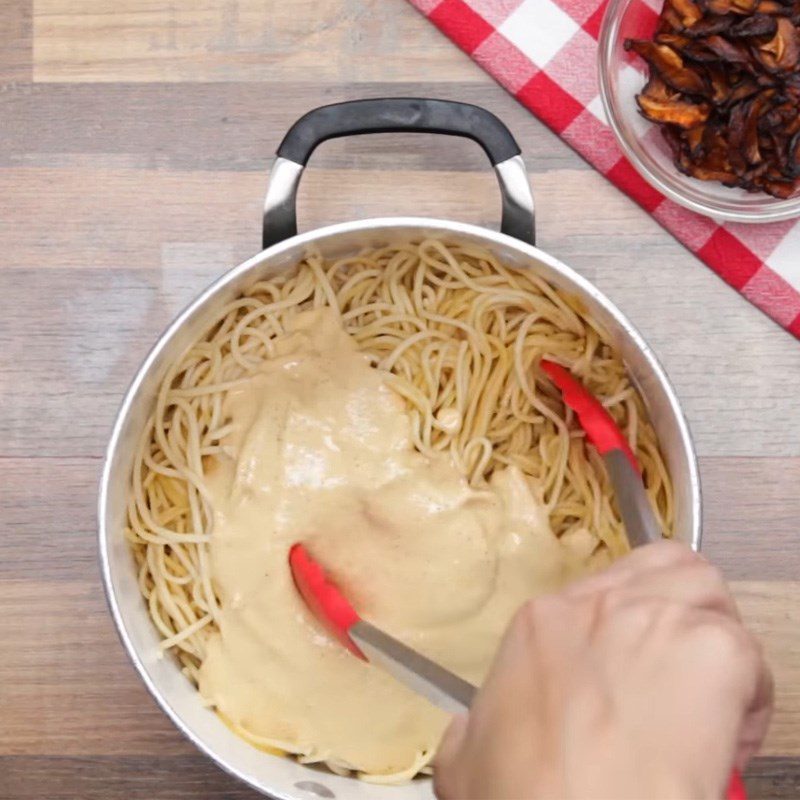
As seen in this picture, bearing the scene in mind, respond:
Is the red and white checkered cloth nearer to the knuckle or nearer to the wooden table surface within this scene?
the wooden table surface

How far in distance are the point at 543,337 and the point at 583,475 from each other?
13 centimetres

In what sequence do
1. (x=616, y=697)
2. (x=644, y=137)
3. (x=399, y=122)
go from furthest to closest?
1. (x=644, y=137)
2. (x=399, y=122)
3. (x=616, y=697)

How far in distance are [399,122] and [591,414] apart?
0.29 meters

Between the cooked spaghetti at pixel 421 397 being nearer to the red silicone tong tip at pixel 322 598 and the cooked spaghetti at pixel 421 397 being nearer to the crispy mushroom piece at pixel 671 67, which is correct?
the red silicone tong tip at pixel 322 598

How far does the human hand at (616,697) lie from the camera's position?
→ 506 millimetres

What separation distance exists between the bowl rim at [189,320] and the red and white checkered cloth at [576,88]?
0.66 feet

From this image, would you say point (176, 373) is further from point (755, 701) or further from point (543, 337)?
point (755, 701)

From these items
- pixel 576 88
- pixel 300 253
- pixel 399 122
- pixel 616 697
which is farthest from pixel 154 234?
pixel 616 697

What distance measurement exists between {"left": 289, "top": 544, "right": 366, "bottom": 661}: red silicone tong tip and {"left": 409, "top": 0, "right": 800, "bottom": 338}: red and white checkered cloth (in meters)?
0.45

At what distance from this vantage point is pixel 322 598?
913 millimetres

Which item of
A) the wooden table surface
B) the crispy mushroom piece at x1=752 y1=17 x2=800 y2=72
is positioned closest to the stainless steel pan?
the wooden table surface

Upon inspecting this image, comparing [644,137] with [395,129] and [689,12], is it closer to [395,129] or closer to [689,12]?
[689,12]

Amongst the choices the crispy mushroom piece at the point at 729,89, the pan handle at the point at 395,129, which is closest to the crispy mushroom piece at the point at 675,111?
the crispy mushroom piece at the point at 729,89

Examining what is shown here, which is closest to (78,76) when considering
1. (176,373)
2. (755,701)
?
(176,373)
